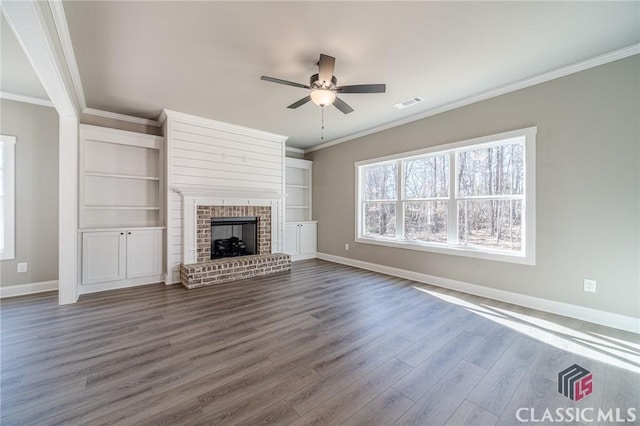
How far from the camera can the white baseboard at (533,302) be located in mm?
2775

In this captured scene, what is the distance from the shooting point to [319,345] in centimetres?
244

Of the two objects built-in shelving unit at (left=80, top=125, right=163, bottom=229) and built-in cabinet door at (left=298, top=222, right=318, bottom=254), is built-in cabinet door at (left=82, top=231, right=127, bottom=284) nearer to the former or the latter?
built-in shelving unit at (left=80, top=125, right=163, bottom=229)

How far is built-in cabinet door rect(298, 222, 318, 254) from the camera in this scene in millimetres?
6417

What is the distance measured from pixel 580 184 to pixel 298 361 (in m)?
3.62

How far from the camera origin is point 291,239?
6270 mm

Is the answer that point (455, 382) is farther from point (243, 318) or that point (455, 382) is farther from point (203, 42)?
point (203, 42)

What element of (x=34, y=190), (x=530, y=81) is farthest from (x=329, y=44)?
(x=34, y=190)

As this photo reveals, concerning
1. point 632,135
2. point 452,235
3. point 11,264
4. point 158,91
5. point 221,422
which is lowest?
point 221,422

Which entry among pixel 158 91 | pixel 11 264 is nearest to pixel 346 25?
pixel 158 91

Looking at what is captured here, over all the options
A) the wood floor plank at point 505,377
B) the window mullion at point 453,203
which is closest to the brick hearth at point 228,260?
the window mullion at point 453,203

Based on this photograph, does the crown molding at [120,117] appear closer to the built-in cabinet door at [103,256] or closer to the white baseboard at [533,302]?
the built-in cabinet door at [103,256]

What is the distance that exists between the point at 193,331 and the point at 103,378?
0.80m

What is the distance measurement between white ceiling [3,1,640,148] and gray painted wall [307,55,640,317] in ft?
1.09

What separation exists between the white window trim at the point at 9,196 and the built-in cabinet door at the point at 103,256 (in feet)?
3.17
